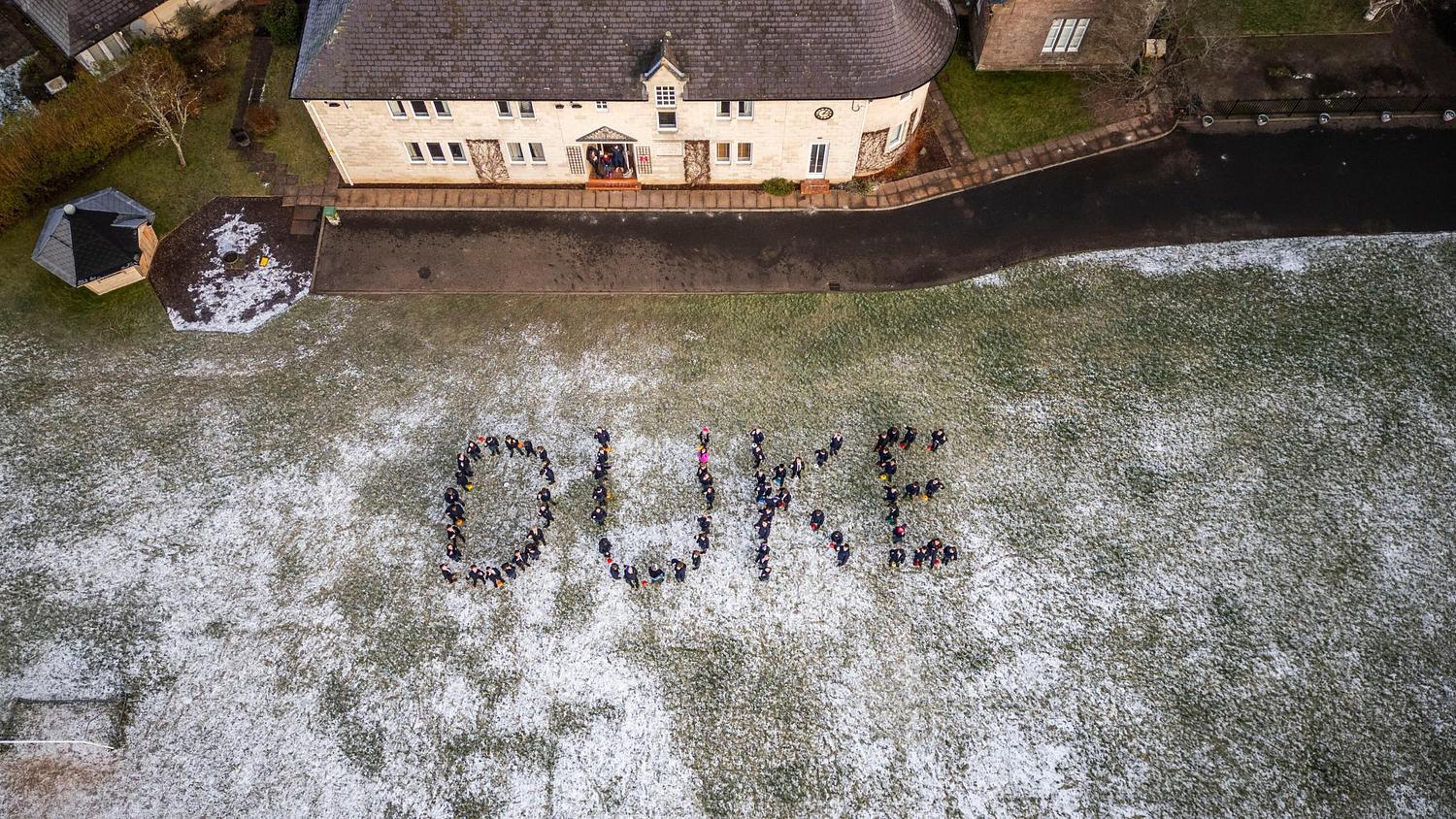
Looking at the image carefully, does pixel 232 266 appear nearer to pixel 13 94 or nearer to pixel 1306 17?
pixel 13 94

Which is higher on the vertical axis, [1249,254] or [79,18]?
[79,18]

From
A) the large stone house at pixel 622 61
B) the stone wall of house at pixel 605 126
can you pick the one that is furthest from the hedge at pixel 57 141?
the large stone house at pixel 622 61

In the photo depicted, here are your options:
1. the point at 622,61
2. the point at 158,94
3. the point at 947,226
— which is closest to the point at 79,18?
the point at 158,94

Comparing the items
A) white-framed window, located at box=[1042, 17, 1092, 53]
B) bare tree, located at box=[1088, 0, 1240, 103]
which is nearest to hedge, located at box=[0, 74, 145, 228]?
white-framed window, located at box=[1042, 17, 1092, 53]

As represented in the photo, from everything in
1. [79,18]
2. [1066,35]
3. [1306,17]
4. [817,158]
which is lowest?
[817,158]

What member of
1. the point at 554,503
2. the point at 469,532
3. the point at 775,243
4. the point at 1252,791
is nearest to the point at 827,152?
the point at 775,243

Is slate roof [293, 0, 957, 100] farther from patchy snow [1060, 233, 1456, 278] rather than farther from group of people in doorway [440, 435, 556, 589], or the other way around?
group of people in doorway [440, 435, 556, 589]

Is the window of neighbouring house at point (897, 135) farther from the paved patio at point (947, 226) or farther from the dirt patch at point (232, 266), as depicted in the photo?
the dirt patch at point (232, 266)
